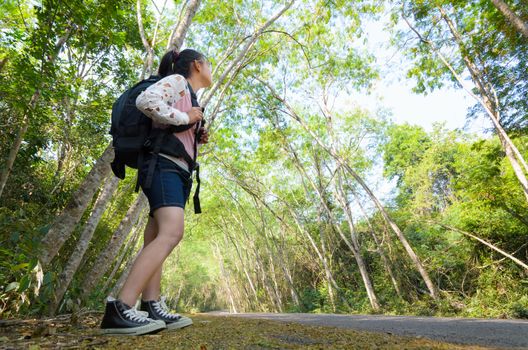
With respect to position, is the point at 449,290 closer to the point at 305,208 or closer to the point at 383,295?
the point at 383,295

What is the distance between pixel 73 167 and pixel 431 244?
12.6m

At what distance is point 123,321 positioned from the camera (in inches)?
69.2

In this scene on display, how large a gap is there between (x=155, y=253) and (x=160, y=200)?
12.2 inches

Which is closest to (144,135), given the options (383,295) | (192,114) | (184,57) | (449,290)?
(192,114)

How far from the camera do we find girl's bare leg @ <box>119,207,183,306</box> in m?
1.82

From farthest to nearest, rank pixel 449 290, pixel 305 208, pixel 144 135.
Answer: pixel 305 208
pixel 449 290
pixel 144 135

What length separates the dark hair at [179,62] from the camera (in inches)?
97.3

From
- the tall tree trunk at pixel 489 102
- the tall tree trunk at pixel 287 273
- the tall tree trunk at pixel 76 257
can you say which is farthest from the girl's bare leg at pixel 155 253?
the tall tree trunk at pixel 287 273

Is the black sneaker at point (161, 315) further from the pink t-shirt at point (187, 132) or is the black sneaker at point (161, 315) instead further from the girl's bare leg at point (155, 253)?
the pink t-shirt at point (187, 132)

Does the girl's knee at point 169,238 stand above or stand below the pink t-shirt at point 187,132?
below

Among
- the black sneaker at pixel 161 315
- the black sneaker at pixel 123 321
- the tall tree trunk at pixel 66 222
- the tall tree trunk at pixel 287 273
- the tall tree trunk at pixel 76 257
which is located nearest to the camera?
the black sneaker at pixel 123 321

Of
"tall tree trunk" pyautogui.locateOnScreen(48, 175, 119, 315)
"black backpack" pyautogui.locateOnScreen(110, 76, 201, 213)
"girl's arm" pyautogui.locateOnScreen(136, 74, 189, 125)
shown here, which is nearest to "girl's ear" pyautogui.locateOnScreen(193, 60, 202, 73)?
"girl's arm" pyautogui.locateOnScreen(136, 74, 189, 125)

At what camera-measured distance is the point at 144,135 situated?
2057 mm

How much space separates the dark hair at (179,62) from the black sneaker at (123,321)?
5.26 feet
